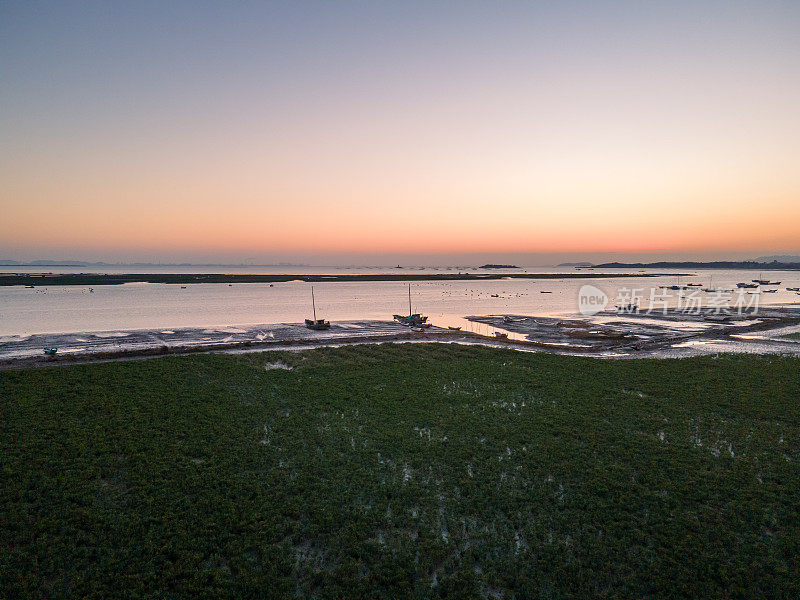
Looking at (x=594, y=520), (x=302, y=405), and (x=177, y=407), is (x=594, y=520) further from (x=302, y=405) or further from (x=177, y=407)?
(x=177, y=407)

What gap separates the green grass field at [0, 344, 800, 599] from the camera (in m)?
6.81

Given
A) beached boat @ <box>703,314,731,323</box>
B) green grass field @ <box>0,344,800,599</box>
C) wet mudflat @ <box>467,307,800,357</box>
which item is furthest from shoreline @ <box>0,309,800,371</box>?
green grass field @ <box>0,344,800,599</box>

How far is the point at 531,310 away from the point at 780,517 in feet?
174

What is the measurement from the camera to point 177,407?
1455 cm

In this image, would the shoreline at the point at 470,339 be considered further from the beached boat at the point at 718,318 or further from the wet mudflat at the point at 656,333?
the beached boat at the point at 718,318

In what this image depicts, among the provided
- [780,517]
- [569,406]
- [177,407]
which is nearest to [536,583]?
[780,517]

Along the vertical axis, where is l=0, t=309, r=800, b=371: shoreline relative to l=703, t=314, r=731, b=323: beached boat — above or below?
above

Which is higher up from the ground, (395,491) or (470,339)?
(395,491)

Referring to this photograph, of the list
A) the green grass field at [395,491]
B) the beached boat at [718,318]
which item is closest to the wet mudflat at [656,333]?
the beached boat at [718,318]

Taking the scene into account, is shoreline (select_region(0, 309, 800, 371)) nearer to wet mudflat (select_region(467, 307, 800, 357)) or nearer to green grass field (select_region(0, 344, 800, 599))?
wet mudflat (select_region(467, 307, 800, 357))

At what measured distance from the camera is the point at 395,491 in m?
9.50

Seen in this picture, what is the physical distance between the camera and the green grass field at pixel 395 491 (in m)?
6.81

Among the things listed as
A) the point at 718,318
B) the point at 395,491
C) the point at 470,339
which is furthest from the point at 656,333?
the point at 395,491

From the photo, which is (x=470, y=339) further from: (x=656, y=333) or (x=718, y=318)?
(x=718, y=318)
